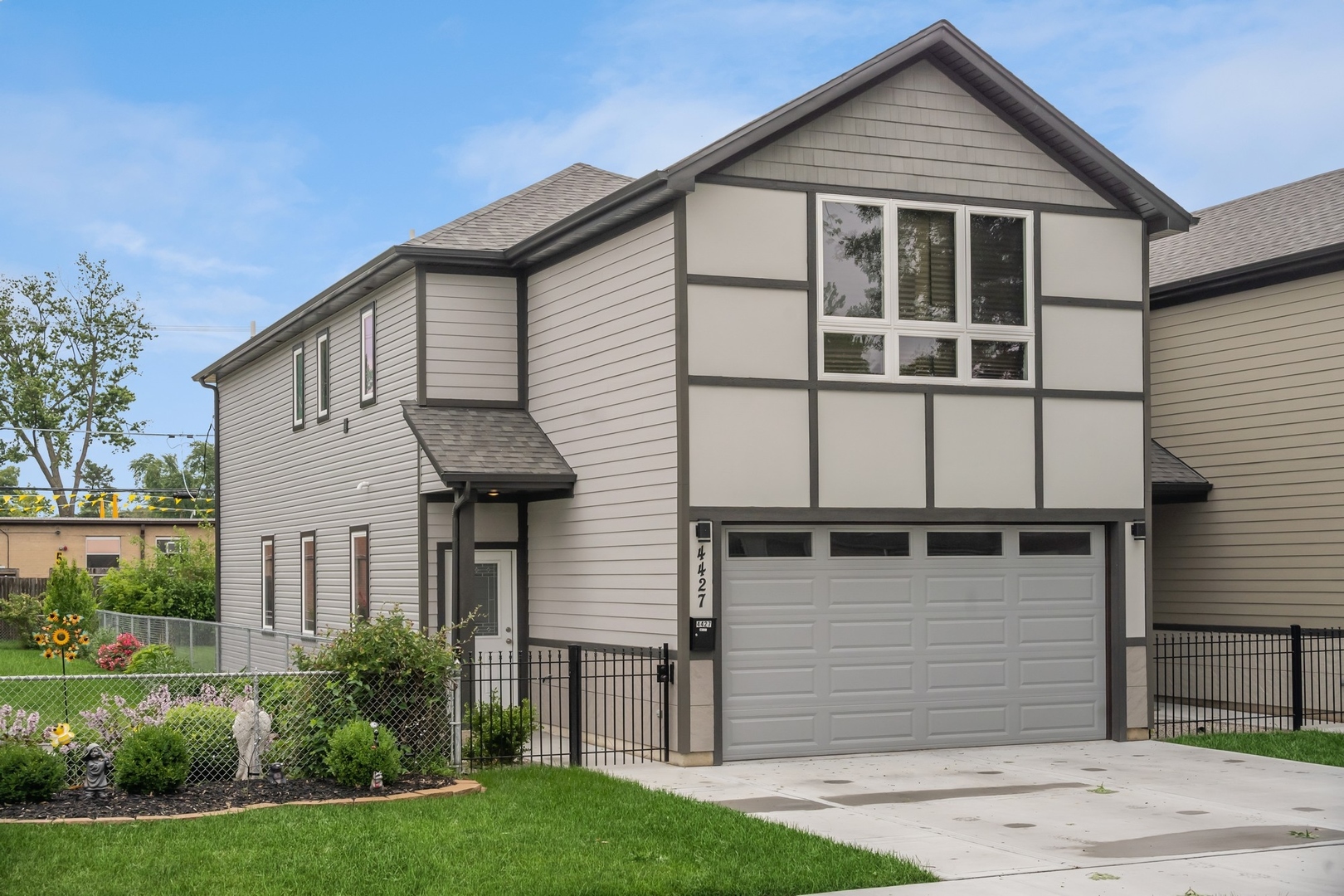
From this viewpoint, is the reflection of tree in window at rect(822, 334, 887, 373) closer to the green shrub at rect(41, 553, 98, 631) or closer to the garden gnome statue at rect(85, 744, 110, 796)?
the garden gnome statue at rect(85, 744, 110, 796)

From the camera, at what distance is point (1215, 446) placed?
19.7 meters

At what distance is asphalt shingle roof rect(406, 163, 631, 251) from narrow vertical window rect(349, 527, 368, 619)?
446cm

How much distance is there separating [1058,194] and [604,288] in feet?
17.2

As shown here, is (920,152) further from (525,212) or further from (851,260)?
(525,212)

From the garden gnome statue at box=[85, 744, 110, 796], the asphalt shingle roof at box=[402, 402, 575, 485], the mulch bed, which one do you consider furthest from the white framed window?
the garden gnome statue at box=[85, 744, 110, 796]

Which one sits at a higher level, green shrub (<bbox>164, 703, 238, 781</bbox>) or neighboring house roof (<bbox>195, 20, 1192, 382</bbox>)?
neighboring house roof (<bbox>195, 20, 1192, 382</bbox>)

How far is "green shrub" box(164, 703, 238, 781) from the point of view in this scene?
11.9 m

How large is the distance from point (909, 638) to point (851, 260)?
4091 millimetres

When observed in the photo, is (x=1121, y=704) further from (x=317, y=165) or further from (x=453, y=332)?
(x=317, y=165)

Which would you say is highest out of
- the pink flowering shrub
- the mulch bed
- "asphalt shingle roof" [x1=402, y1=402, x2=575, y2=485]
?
"asphalt shingle roof" [x1=402, y1=402, x2=575, y2=485]

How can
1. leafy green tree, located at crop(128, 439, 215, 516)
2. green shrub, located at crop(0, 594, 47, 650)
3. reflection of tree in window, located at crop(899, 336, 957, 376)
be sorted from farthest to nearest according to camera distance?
leafy green tree, located at crop(128, 439, 215, 516), green shrub, located at crop(0, 594, 47, 650), reflection of tree in window, located at crop(899, 336, 957, 376)

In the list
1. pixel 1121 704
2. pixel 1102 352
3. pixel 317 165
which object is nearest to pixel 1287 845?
pixel 1121 704

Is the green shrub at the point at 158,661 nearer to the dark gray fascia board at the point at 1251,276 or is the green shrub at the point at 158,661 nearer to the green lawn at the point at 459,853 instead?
the green lawn at the point at 459,853

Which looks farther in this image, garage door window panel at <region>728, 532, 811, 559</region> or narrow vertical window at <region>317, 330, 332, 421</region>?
narrow vertical window at <region>317, 330, 332, 421</region>
